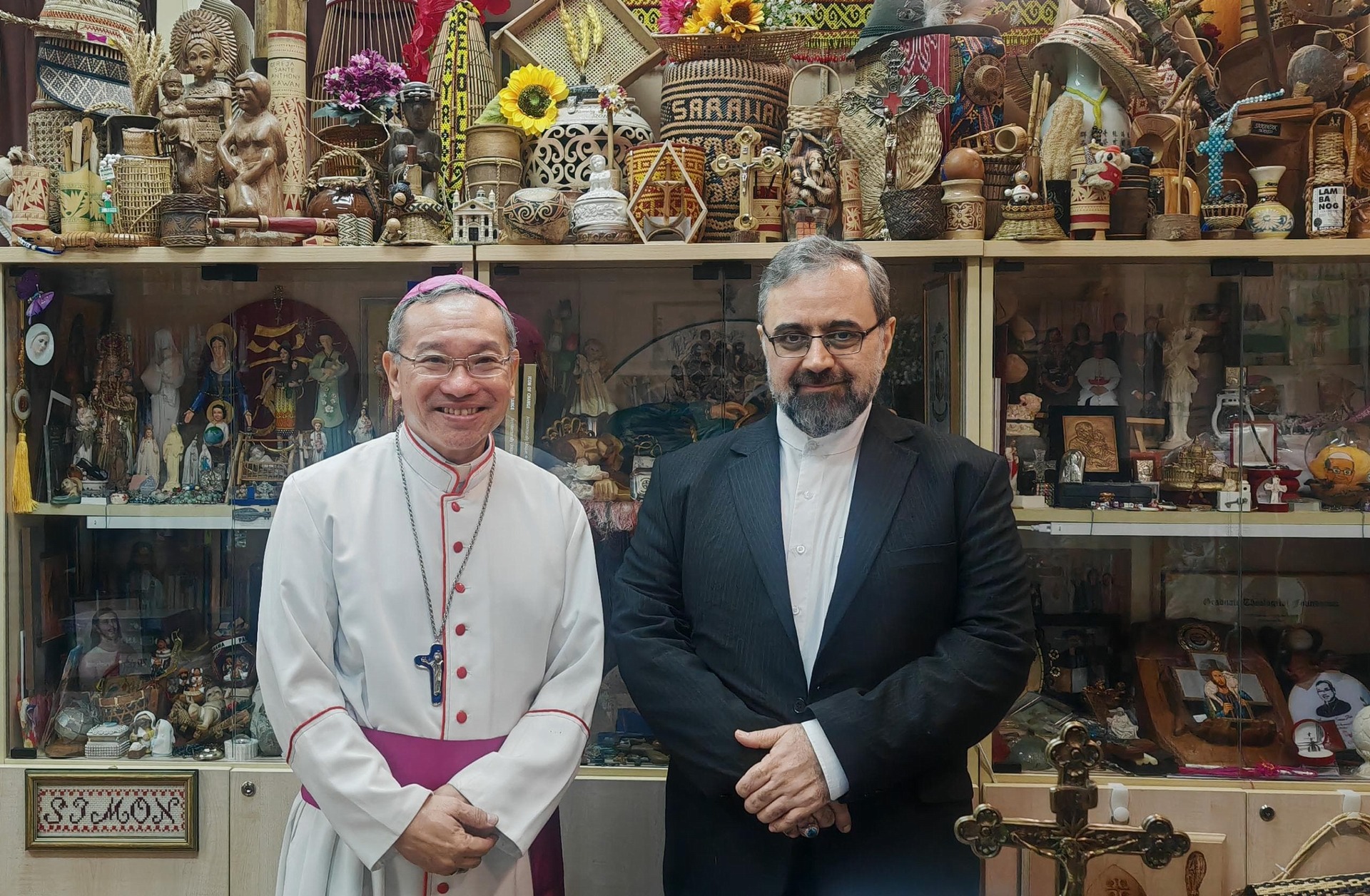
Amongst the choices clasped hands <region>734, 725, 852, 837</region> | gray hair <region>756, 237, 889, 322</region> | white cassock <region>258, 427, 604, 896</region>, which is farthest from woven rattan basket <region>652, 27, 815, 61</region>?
clasped hands <region>734, 725, 852, 837</region>

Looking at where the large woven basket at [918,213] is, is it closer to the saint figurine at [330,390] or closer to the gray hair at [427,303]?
the gray hair at [427,303]

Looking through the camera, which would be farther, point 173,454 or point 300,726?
point 173,454

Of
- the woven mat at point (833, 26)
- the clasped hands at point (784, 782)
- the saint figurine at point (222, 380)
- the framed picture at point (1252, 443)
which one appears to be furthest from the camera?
the woven mat at point (833, 26)

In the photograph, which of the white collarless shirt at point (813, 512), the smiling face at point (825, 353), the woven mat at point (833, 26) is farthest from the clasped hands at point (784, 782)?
the woven mat at point (833, 26)

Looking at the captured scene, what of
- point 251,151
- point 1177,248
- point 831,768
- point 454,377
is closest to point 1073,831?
point 831,768

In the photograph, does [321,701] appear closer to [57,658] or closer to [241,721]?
[241,721]

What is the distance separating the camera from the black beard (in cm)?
187

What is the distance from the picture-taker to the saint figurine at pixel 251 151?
2479 mm

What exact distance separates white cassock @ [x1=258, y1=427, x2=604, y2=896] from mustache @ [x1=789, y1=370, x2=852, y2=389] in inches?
21.1

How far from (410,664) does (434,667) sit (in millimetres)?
42

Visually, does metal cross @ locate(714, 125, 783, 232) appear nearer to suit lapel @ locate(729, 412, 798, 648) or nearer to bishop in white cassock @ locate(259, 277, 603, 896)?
suit lapel @ locate(729, 412, 798, 648)

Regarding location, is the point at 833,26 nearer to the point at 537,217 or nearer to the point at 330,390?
the point at 537,217

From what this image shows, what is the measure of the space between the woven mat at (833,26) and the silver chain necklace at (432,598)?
1.44 metres

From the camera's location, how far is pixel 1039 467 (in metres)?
2.53
